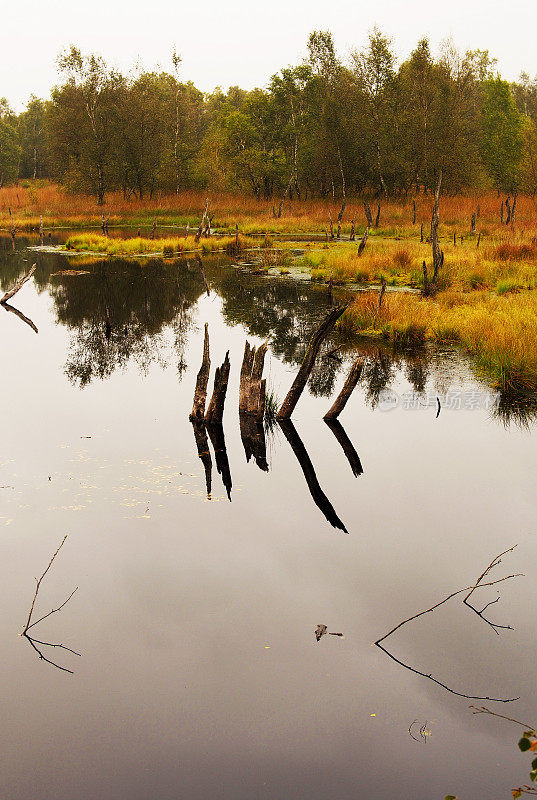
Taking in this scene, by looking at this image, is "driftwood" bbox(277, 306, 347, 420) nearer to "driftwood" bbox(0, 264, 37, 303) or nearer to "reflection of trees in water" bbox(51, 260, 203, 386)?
"reflection of trees in water" bbox(51, 260, 203, 386)

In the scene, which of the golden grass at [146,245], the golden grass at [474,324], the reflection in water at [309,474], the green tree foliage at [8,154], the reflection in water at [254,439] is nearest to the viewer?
the reflection in water at [309,474]

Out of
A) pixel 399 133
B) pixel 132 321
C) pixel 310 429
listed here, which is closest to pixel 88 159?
pixel 399 133

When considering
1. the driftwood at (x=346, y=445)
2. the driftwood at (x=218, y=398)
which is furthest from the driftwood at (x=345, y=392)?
the driftwood at (x=218, y=398)

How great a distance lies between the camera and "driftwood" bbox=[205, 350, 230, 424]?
42.3ft

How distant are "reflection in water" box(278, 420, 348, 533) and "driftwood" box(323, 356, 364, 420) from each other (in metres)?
0.87

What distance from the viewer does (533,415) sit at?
545 inches

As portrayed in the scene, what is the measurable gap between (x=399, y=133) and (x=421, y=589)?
5136 cm

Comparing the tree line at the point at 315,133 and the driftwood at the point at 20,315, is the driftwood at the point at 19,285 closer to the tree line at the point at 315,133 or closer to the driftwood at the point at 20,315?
the driftwood at the point at 20,315

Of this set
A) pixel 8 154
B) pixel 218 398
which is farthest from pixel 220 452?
pixel 8 154

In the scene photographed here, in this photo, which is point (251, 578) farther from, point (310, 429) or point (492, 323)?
point (492, 323)

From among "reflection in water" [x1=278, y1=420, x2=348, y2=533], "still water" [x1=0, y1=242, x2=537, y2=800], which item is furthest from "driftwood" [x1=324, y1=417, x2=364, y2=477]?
"reflection in water" [x1=278, y1=420, x2=348, y2=533]

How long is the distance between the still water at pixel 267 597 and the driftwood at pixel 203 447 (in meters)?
0.11

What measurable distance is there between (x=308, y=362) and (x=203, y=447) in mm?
2280

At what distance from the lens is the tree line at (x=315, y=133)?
49312 millimetres
